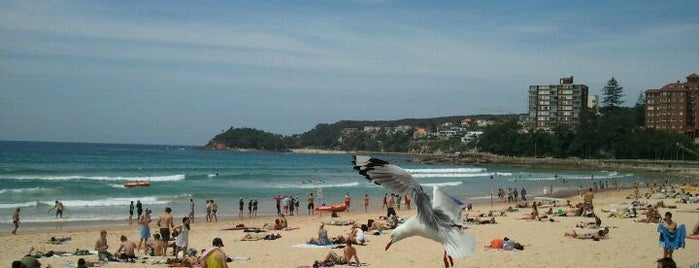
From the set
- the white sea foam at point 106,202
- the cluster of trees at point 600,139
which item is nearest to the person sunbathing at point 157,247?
the white sea foam at point 106,202

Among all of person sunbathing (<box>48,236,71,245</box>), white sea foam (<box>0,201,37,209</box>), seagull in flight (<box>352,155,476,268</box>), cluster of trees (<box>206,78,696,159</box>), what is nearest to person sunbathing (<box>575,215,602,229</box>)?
seagull in flight (<box>352,155,476,268</box>)

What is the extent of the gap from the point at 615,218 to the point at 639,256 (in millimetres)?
10036

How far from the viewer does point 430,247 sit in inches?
663

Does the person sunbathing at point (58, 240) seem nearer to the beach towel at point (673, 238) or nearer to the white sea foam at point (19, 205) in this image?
the white sea foam at point (19, 205)

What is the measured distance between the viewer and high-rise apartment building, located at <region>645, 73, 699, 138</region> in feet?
402

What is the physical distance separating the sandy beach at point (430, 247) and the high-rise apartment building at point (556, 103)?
143824 mm

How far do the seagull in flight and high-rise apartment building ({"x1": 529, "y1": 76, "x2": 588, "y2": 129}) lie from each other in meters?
157

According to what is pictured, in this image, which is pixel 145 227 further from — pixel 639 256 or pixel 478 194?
pixel 478 194

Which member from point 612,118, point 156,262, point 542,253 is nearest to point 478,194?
point 542,253

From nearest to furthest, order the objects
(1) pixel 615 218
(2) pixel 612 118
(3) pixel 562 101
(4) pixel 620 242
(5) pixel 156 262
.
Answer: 1. (5) pixel 156 262
2. (4) pixel 620 242
3. (1) pixel 615 218
4. (2) pixel 612 118
5. (3) pixel 562 101

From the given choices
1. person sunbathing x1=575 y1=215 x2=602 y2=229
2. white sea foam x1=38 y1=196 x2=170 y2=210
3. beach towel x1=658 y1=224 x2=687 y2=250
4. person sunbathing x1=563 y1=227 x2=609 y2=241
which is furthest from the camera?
white sea foam x1=38 y1=196 x2=170 y2=210

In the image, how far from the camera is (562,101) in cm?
16450

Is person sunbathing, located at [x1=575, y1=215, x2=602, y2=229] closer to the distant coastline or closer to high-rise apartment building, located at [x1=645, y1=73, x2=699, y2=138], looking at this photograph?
the distant coastline

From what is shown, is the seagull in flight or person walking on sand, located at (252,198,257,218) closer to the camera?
the seagull in flight
